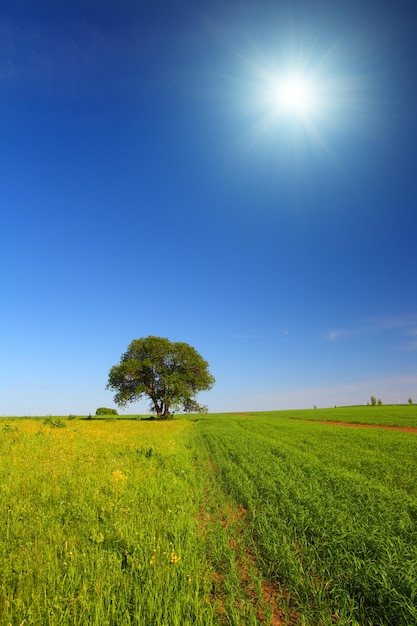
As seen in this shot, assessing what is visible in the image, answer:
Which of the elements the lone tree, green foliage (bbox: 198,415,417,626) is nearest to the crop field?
green foliage (bbox: 198,415,417,626)

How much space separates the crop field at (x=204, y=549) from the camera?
407cm

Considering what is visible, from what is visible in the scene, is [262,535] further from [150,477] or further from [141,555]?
[150,477]

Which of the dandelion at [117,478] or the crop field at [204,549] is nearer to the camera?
the crop field at [204,549]

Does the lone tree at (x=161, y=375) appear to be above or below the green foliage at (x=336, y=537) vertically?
above

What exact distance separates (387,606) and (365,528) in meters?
2.39

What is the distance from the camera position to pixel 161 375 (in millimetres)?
55344

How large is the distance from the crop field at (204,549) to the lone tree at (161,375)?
4380 cm

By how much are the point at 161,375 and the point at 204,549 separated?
51.0 m

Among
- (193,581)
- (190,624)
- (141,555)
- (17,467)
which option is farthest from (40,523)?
(17,467)

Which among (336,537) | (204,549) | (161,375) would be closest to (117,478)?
(204,549)

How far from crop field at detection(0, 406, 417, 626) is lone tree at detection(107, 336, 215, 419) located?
4380 cm

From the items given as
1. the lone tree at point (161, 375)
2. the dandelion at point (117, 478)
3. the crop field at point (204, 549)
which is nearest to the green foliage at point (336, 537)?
the crop field at point (204, 549)

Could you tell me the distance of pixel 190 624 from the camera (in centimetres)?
372

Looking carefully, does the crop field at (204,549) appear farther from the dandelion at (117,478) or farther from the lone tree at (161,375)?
the lone tree at (161,375)
